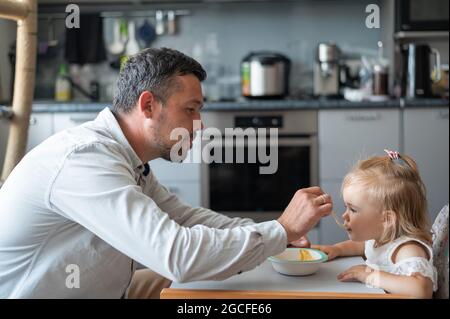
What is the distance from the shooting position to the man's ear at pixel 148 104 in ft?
3.43

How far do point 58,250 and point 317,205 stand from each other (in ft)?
1.54

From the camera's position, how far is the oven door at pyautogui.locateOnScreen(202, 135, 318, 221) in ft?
6.61

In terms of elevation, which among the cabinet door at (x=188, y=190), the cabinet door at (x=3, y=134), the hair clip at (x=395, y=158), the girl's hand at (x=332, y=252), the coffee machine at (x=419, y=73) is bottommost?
the cabinet door at (x=188, y=190)

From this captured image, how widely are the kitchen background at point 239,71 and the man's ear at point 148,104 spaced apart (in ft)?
3.98

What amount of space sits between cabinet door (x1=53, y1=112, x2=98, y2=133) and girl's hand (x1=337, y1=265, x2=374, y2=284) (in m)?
1.83

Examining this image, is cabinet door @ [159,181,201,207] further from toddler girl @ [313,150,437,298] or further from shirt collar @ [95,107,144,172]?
toddler girl @ [313,150,437,298]

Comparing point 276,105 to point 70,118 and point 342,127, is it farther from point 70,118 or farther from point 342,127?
point 70,118

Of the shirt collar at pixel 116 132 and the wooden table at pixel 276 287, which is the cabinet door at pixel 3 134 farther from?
the wooden table at pixel 276 287

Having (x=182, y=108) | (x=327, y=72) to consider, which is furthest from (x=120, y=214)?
(x=327, y=72)

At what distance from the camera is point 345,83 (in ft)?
9.57

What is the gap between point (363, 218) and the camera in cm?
90

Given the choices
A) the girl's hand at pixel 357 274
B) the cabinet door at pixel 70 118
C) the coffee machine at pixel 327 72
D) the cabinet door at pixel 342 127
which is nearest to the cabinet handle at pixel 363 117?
the cabinet door at pixel 342 127

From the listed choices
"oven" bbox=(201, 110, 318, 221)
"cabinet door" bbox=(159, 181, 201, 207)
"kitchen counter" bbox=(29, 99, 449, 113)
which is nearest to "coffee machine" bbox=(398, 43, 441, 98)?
"kitchen counter" bbox=(29, 99, 449, 113)

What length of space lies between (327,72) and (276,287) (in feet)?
7.12
